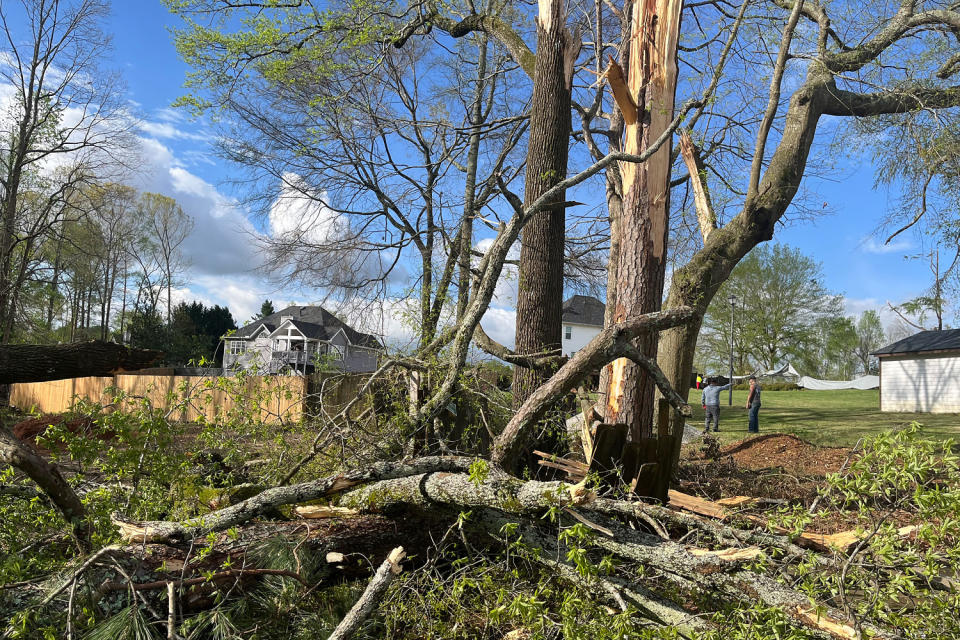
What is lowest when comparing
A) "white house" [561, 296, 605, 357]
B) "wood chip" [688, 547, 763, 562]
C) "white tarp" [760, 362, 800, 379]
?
"wood chip" [688, 547, 763, 562]

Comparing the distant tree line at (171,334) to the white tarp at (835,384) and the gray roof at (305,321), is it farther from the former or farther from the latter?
the white tarp at (835,384)

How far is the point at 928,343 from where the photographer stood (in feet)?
83.8

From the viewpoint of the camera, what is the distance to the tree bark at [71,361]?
187 inches

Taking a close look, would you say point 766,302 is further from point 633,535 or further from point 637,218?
point 633,535

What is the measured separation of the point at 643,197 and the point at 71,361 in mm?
5838

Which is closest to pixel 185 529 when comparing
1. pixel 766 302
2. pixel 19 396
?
pixel 19 396

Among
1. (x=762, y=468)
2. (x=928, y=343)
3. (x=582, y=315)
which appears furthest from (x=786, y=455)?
(x=582, y=315)

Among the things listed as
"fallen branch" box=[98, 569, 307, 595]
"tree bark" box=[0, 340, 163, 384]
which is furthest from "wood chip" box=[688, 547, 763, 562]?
"tree bark" box=[0, 340, 163, 384]

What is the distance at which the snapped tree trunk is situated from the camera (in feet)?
21.7

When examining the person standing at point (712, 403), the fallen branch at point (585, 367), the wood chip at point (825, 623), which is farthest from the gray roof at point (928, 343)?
the wood chip at point (825, 623)

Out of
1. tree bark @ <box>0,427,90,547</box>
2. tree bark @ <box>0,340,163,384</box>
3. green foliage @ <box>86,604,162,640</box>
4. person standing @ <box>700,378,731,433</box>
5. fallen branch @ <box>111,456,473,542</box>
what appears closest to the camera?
green foliage @ <box>86,604,162,640</box>

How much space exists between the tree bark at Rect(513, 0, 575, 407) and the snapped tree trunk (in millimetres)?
716

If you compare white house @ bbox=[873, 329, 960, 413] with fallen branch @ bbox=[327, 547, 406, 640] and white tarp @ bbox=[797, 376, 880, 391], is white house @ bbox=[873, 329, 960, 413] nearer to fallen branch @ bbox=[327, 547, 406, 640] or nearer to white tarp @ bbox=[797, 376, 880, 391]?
white tarp @ bbox=[797, 376, 880, 391]

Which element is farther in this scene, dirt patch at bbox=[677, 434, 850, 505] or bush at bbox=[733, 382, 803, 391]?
bush at bbox=[733, 382, 803, 391]
